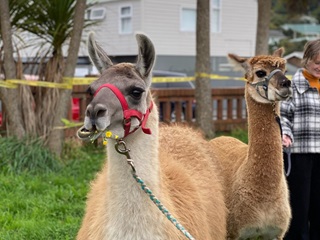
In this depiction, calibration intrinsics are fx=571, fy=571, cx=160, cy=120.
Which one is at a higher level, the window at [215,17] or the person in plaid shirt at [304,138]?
the window at [215,17]

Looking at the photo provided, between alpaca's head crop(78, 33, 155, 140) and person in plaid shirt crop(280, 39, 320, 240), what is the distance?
6.93 ft

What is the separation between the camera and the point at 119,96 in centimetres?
301

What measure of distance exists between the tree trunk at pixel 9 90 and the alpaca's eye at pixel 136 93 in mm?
5286

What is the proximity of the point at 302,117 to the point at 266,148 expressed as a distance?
0.65 metres

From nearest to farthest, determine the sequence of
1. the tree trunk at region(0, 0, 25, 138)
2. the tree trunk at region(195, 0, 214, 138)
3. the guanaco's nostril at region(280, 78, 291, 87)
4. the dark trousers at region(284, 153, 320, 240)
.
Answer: the guanaco's nostril at region(280, 78, 291, 87) < the dark trousers at region(284, 153, 320, 240) < the tree trunk at region(0, 0, 25, 138) < the tree trunk at region(195, 0, 214, 138)

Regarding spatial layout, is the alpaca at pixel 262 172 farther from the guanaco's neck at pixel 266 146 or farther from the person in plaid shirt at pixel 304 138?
the person in plaid shirt at pixel 304 138

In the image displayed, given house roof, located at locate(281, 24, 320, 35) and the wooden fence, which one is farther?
house roof, located at locate(281, 24, 320, 35)

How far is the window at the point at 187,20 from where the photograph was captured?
2553 cm

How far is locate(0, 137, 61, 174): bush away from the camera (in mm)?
7504

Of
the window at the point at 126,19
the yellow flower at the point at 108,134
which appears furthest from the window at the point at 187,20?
the yellow flower at the point at 108,134

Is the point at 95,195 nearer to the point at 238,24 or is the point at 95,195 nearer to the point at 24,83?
the point at 24,83

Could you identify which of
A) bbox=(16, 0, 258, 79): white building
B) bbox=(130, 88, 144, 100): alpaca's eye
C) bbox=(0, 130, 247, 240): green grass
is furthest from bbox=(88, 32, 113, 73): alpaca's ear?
bbox=(16, 0, 258, 79): white building

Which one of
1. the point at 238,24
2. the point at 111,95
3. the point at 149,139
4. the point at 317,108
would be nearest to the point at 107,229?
the point at 149,139

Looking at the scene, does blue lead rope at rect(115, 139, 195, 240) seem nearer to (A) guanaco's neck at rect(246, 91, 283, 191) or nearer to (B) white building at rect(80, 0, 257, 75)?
(A) guanaco's neck at rect(246, 91, 283, 191)
